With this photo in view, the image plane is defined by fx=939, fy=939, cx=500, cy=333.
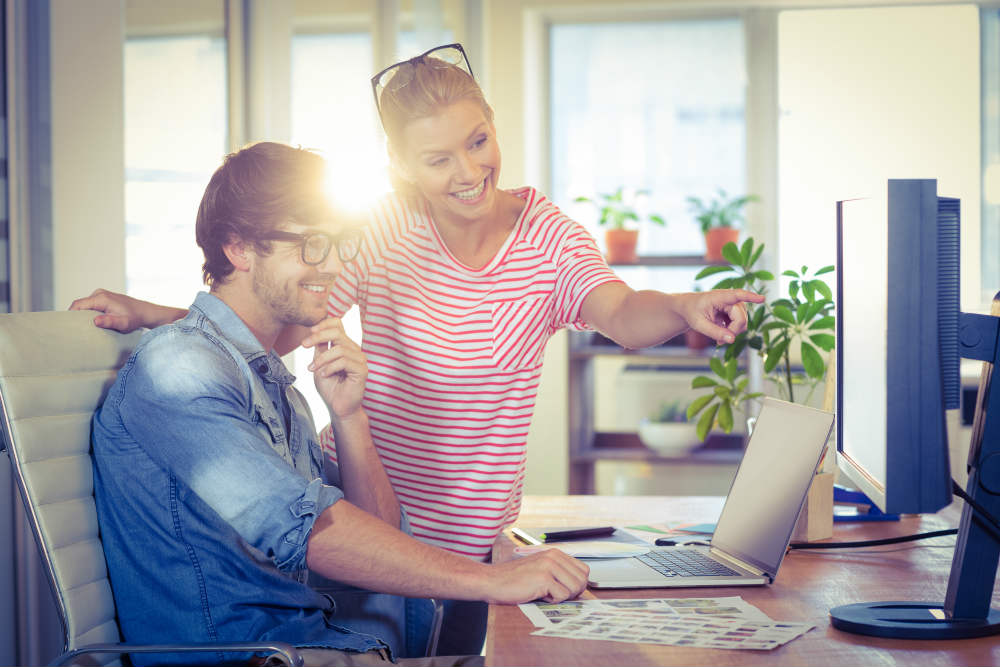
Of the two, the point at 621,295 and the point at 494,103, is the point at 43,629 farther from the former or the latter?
the point at 494,103

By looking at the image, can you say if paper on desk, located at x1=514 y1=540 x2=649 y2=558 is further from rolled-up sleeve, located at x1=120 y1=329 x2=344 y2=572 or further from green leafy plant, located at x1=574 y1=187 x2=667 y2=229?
green leafy plant, located at x1=574 y1=187 x2=667 y2=229

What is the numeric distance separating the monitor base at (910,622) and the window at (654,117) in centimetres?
364

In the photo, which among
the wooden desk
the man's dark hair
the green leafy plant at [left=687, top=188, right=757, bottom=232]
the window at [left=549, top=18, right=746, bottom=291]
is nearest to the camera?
the wooden desk

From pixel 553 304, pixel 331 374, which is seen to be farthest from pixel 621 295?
pixel 331 374

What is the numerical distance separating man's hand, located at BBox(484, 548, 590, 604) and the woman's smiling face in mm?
720

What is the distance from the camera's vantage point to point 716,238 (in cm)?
440

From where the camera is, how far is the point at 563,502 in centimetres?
209

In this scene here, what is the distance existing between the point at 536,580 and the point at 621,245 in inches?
131

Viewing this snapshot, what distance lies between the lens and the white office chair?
1248mm

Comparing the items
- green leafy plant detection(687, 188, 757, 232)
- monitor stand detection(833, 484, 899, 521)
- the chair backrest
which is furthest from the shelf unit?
the chair backrest

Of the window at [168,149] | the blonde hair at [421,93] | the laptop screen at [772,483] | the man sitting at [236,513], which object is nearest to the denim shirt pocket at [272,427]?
the man sitting at [236,513]

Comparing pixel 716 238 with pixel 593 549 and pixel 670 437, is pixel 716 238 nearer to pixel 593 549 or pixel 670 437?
pixel 670 437

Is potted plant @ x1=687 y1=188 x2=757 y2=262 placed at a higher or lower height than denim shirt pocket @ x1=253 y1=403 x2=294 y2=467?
higher

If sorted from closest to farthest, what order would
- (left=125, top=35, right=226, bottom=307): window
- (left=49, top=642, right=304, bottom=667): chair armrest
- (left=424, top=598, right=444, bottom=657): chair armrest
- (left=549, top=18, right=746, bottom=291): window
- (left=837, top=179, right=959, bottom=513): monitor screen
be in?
(left=837, top=179, right=959, bottom=513): monitor screen < (left=49, top=642, right=304, bottom=667): chair armrest < (left=424, top=598, right=444, bottom=657): chair armrest < (left=125, top=35, right=226, bottom=307): window < (left=549, top=18, right=746, bottom=291): window
